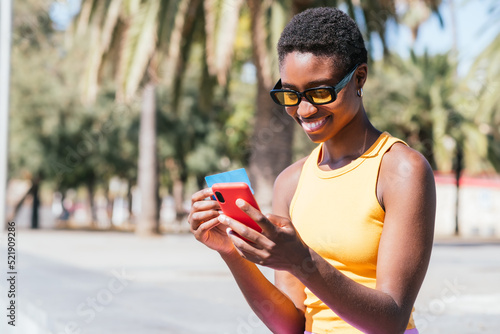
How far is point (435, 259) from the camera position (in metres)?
17.5

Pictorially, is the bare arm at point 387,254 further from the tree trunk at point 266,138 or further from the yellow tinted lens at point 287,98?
the tree trunk at point 266,138

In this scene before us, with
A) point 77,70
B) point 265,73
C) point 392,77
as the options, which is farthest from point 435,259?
point 77,70

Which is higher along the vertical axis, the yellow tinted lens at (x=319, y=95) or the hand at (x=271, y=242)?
the yellow tinted lens at (x=319, y=95)

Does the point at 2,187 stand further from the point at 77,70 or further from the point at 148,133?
the point at 77,70

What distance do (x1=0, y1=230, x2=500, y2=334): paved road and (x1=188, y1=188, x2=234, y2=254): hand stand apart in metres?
4.58

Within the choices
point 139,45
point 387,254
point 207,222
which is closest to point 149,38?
point 139,45

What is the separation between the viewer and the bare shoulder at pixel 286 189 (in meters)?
2.04

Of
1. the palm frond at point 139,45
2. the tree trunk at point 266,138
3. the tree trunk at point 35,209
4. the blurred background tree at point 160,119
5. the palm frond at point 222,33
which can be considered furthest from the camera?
the tree trunk at point 35,209

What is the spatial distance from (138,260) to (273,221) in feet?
48.2

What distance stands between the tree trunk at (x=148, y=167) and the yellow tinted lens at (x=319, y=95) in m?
20.6

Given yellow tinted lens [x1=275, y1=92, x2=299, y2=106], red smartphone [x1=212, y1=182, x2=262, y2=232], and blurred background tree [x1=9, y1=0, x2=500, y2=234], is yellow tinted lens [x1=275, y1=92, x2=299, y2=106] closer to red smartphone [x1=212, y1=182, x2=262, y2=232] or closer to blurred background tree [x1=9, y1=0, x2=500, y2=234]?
red smartphone [x1=212, y1=182, x2=262, y2=232]

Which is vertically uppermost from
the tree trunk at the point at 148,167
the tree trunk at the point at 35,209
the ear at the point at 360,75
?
the ear at the point at 360,75

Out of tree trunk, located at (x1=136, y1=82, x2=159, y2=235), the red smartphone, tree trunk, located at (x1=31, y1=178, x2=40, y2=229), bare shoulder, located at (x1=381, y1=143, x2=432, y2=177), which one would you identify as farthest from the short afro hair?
tree trunk, located at (x1=31, y1=178, x2=40, y2=229)

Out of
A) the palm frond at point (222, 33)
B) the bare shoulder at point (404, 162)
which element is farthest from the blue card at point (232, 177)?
the palm frond at point (222, 33)
